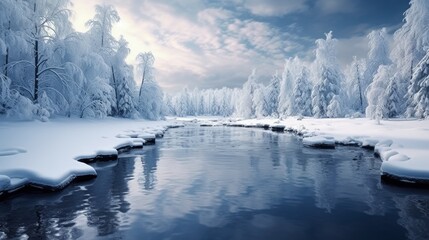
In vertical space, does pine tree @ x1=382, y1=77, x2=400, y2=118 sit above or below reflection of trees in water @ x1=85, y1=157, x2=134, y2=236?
above

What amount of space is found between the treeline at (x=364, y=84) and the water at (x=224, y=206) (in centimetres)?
2369

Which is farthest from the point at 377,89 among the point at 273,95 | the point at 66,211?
the point at 273,95

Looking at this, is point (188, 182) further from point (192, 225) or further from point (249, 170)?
point (192, 225)

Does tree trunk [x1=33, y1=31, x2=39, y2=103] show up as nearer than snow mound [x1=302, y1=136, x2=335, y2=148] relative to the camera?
No

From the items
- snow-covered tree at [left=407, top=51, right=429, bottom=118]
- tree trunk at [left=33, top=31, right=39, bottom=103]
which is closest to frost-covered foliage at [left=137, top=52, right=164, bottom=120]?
tree trunk at [left=33, top=31, right=39, bottom=103]


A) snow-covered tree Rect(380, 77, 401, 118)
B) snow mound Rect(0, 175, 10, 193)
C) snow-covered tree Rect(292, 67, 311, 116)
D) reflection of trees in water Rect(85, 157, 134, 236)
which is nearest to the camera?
reflection of trees in water Rect(85, 157, 134, 236)

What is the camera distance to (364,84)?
5569 cm

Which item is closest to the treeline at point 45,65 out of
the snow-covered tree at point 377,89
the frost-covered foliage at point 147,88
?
the frost-covered foliage at point 147,88

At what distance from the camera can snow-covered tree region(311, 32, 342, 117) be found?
57250 millimetres

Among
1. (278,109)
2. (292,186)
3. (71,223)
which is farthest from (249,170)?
(278,109)

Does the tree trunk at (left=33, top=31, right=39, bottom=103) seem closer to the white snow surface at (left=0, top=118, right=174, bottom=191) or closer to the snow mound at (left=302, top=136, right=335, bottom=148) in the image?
the white snow surface at (left=0, top=118, right=174, bottom=191)

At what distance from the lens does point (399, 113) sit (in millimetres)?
38312

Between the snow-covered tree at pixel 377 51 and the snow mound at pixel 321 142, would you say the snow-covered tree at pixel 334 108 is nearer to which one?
the snow-covered tree at pixel 377 51

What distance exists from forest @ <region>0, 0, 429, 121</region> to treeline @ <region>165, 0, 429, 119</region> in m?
0.13
